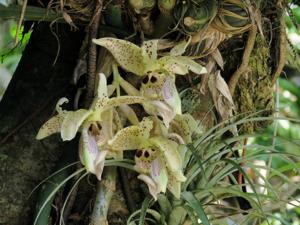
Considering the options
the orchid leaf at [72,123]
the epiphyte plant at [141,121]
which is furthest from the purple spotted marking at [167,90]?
the orchid leaf at [72,123]

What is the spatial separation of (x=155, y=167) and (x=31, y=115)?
0.78 feet

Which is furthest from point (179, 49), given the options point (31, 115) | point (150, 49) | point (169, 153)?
point (31, 115)

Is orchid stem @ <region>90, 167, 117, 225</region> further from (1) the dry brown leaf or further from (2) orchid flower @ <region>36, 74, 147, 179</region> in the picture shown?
(1) the dry brown leaf

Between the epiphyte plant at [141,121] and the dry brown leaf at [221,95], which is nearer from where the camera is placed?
the epiphyte plant at [141,121]

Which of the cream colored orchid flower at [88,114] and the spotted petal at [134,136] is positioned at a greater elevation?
the cream colored orchid flower at [88,114]

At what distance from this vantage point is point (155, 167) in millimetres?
810

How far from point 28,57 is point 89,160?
11.6 inches

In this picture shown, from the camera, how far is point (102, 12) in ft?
2.88

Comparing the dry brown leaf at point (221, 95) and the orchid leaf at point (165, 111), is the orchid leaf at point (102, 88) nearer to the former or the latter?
the orchid leaf at point (165, 111)

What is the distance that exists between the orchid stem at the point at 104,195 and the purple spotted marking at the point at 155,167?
0.28 ft

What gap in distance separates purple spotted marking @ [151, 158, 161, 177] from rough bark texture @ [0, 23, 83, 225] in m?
0.16

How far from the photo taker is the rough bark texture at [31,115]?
885 mm

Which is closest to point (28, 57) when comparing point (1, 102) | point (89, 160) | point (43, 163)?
point (1, 102)

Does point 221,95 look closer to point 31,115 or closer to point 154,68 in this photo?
point 154,68
